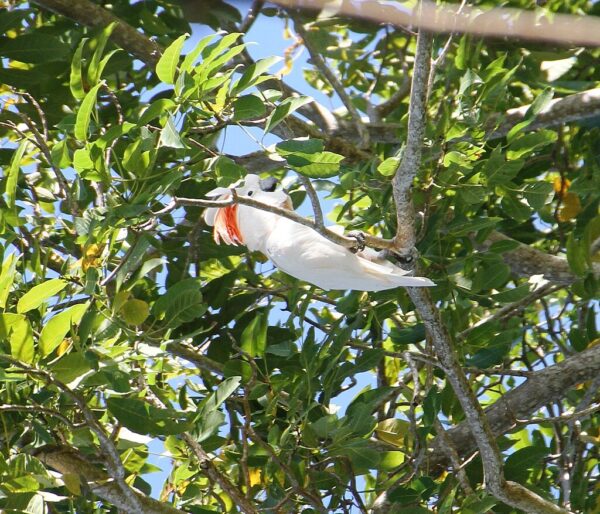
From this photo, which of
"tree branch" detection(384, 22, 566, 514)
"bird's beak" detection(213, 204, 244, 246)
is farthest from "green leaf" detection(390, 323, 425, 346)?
"bird's beak" detection(213, 204, 244, 246)

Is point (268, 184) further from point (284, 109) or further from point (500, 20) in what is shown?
point (500, 20)

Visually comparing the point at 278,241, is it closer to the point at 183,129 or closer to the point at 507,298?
the point at 183,129

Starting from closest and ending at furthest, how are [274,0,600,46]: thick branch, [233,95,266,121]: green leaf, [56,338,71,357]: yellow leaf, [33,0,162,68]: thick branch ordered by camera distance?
[233,95,266,121]: green leaf
[56,338,71,357]: yellow leaf
[274,0,600,46]: thick branch
[33,0,162,68]: thick branch

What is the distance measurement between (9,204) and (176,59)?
17.4 inches

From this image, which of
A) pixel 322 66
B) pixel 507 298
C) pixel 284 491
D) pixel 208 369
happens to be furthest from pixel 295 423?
pixel 322 66

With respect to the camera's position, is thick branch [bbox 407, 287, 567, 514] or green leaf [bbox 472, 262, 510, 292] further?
green leaf [bbox 472, 262, 510, 292]

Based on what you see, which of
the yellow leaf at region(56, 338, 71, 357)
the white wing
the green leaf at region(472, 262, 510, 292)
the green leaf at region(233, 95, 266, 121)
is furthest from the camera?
the green leaf at region(472, 262, 510, 292)

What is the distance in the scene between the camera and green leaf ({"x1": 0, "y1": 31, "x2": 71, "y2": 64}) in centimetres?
229

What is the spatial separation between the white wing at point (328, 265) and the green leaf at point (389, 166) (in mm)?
178

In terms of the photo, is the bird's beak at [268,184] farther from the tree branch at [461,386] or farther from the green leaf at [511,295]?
the green leaf at [511,295]

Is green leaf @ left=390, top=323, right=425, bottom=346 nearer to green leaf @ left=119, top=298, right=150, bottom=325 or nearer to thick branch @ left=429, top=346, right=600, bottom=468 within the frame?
thick branch @ left=429, top=346, right=600, bottom=468

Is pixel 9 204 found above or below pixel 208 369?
above

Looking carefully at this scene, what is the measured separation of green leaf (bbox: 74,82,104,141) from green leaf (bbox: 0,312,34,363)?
334mm

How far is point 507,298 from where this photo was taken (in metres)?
2.09
